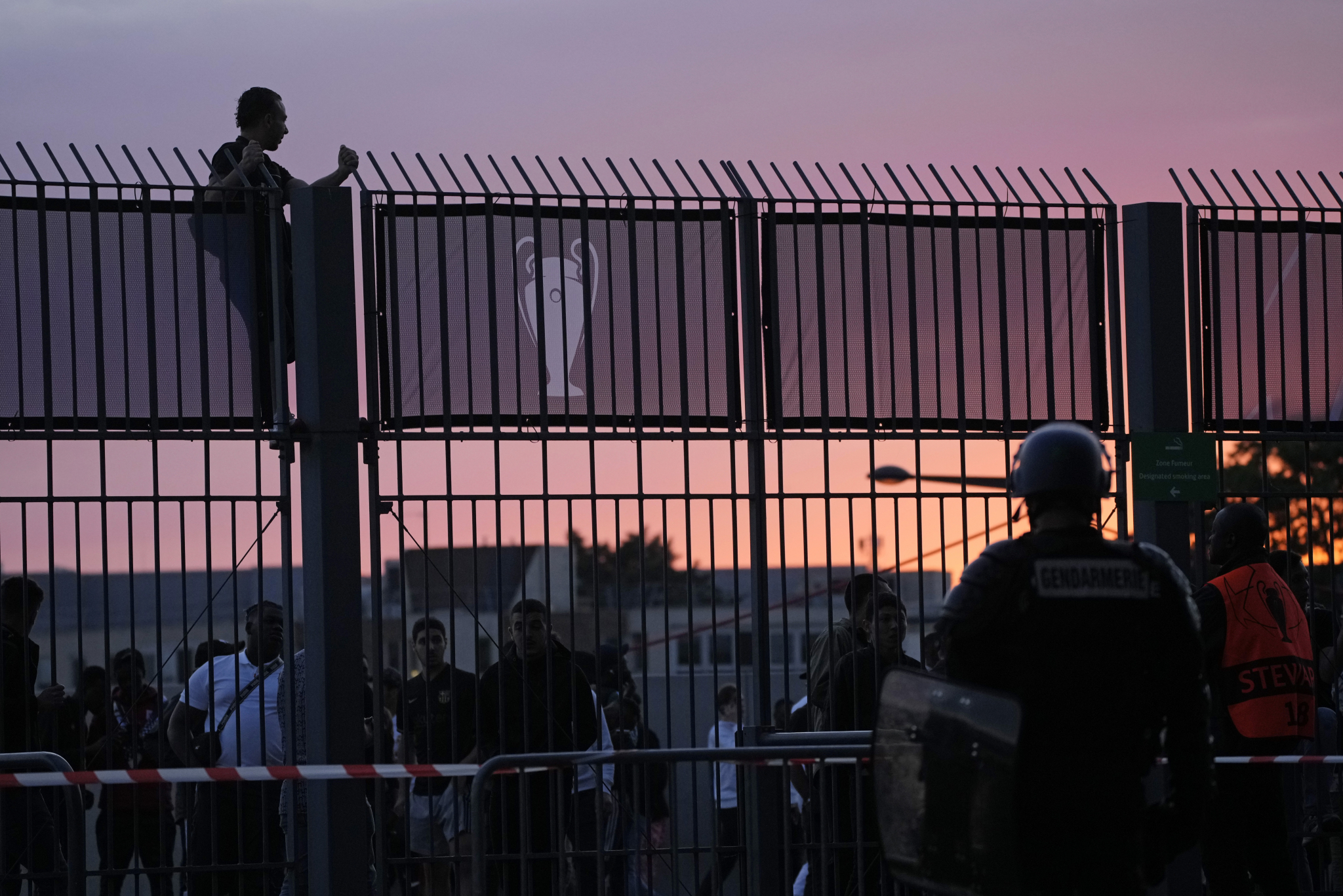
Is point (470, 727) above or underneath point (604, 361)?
underneath

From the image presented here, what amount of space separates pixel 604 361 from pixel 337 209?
4.09 feet

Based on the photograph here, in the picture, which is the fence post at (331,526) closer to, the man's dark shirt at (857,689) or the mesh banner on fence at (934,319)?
the mesh banner on fence at (934,319)

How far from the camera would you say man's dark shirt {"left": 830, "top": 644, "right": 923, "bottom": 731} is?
7.54 m

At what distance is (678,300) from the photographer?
7398 millimetres

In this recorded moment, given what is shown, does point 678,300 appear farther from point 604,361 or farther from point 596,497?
point 596,497

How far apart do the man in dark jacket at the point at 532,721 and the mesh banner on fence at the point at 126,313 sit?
57.4 inches

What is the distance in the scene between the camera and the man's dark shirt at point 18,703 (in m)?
6.68

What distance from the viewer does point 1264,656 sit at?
278 inches

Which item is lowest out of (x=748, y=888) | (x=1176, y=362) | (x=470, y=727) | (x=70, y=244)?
(x=748, y=888)

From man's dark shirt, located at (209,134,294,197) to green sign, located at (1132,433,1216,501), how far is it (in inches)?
149

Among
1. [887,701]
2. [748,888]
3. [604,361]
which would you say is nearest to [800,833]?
[748,888]

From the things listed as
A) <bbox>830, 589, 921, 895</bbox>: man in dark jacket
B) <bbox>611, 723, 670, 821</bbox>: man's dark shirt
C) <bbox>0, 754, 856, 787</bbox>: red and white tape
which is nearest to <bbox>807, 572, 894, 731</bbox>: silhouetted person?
<bbox>830, 589, 921, 895</bbox>: man in dark jacket

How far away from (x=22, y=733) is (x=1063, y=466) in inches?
172

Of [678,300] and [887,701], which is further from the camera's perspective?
[678,300]
